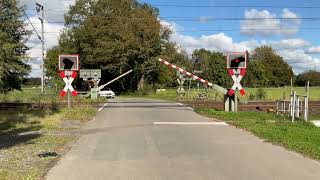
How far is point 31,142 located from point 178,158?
164 inches

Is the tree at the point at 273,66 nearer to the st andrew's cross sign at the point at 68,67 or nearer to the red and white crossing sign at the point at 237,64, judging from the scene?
the red and white crossing sign at the point at 237,64

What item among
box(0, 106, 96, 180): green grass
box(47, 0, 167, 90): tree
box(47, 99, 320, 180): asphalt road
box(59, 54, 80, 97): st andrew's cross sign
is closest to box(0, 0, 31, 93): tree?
box(59, 54, 80, 97): st andrew's cross sign

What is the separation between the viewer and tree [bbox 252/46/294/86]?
147 metres

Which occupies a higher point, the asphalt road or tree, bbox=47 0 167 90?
tree, bbox=47 0 167 90

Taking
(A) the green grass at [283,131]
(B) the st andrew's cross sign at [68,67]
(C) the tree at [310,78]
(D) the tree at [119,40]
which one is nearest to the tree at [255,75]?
(C) the tree at [310,78]

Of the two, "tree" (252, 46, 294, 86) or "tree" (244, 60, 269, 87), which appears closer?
"tree" (244, 60, 269, 87)

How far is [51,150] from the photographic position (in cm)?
1141

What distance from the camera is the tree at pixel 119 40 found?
228 ft

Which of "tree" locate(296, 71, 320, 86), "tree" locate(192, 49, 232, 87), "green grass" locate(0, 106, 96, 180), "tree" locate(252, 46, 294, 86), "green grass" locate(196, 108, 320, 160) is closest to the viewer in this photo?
"green grass" locate(0, 106, 96, 180)

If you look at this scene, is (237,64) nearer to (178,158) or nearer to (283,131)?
(283,131)

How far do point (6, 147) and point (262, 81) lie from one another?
419ft

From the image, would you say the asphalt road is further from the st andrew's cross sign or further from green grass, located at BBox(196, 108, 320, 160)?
the st andrew's cross sign

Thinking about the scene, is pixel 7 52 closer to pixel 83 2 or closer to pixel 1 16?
pixel 1 16

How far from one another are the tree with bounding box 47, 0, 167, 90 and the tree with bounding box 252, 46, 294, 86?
7502 cm
